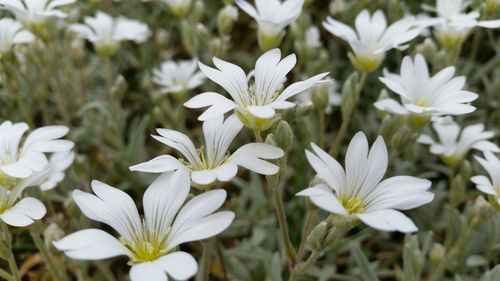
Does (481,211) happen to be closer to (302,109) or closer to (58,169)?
(302,109)

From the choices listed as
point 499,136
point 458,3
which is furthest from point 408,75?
point 499,136

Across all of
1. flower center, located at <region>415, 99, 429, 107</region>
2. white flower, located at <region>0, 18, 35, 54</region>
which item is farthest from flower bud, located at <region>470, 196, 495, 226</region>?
white flower, located at <region>0, 18, 35, 54</region>

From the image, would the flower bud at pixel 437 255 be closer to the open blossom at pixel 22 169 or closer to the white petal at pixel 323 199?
the white petal at pixel 323 199

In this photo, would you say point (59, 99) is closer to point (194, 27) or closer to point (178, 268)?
point (194, 27)

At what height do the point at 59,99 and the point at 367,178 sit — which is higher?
the point at 367,178

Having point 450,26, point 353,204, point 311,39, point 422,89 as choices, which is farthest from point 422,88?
point 311,39

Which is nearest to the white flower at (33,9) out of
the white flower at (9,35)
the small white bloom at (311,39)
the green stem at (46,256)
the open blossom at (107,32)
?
the white flower at (9,35)
